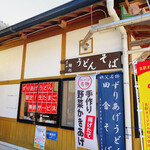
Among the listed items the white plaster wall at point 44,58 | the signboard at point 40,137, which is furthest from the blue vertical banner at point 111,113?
the signboard at point 40,137

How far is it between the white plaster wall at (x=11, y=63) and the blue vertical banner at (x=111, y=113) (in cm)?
480

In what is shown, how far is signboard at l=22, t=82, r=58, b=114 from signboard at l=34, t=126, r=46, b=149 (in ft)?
2.40

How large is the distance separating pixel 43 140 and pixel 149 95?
4451mm

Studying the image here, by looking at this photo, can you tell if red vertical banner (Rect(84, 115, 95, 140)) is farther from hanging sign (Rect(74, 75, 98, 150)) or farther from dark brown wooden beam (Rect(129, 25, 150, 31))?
dark brown wooden beam (Rect(129, 25, 150, 31))

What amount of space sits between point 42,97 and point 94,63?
272cm

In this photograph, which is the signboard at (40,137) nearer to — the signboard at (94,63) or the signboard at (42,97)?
the signboard at (42,97)

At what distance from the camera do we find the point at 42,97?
20.0 ft

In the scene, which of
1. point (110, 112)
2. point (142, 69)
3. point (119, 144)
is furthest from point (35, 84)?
point (142, 69)

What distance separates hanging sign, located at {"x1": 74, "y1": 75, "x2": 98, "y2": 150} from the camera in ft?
15.1

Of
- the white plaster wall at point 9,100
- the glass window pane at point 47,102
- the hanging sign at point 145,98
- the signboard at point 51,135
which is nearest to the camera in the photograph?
the hanging sign at point 145,98

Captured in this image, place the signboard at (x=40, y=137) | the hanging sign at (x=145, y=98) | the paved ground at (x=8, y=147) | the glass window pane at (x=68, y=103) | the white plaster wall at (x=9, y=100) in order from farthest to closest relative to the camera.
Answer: the white plaster wall at (x=9, y=100)
the paved ground at (x=8, y=147)
the signboard at (x=40, y=137)
the glass window pane at (x=68, y=103)
the hanging sign at (x=145, y=98)

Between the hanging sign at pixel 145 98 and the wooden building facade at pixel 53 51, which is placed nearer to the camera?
the hanging sign at pixel 145 98

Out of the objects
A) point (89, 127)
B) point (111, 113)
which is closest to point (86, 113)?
point (89, 127)

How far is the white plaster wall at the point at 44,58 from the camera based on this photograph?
6.10m
